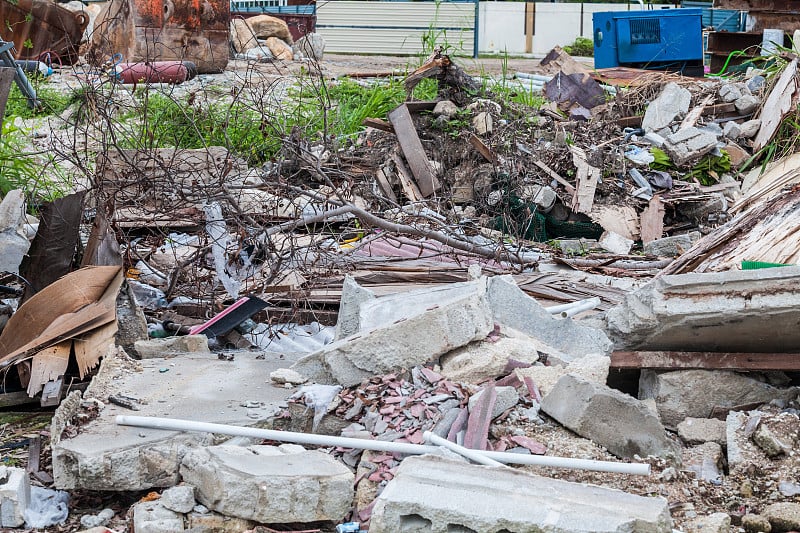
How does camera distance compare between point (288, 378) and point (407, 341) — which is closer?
point (407, 341)

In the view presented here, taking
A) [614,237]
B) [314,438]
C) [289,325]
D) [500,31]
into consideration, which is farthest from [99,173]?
[500,31]

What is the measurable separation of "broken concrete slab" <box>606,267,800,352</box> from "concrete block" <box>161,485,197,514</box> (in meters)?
2.06

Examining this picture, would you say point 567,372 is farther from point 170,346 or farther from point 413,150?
point 413,150

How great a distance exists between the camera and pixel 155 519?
11.2 feet

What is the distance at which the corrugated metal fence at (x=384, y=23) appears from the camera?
953 inches

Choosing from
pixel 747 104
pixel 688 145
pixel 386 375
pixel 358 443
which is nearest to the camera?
pixel 358 443

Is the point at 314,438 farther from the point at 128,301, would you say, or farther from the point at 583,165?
the point at 583,165

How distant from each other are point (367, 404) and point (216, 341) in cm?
176

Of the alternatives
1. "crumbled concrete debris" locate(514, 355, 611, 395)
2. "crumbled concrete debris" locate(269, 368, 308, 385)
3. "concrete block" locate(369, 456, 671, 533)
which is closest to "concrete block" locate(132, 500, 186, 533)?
"concrete block" locate(369, 456, 671, 533)

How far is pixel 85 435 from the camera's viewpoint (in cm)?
387

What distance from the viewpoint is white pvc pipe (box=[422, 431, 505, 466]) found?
3585 millimetres

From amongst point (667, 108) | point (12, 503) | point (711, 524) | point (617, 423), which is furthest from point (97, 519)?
point (667, 108)

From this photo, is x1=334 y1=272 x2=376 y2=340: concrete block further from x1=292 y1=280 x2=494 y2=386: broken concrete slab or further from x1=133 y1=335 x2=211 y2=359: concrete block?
x1=133 y1=335 x2=211 y2=359: concrete block

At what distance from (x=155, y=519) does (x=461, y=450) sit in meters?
1.20
